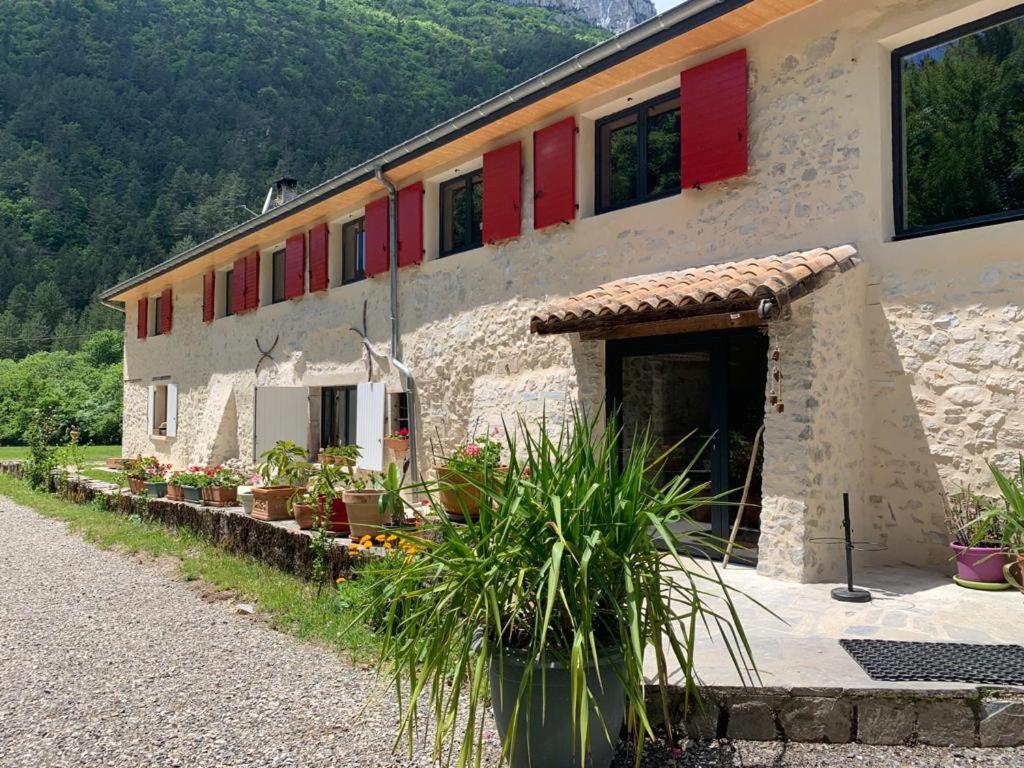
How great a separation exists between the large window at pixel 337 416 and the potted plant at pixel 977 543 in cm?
841

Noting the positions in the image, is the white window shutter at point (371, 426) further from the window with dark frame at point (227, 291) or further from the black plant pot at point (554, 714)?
the black plant pot at point (554, 714)

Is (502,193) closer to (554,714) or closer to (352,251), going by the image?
(352,251)

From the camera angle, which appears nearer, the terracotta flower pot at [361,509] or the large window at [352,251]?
the terracotta flower pot at [361,509]

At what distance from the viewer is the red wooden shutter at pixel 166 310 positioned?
17219 mm

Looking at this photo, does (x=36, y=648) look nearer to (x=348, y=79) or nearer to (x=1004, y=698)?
(x=1004, y=698)

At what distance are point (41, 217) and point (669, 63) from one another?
50859 mm

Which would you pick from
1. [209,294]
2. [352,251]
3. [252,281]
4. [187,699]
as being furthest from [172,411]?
[187,699]

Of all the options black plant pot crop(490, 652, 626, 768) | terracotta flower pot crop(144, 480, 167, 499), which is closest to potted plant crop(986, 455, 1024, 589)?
black plant pot crop(490, 652, 626, 768)

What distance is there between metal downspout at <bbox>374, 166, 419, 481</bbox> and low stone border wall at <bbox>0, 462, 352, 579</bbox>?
224 centimetres

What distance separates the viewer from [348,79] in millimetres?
57594

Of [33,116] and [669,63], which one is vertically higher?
[33,116]

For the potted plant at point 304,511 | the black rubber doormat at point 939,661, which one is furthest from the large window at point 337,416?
the black rubber doormat at point 939,661

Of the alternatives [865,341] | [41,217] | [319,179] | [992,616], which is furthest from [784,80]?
[41,217]

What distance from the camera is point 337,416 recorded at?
12102mm
